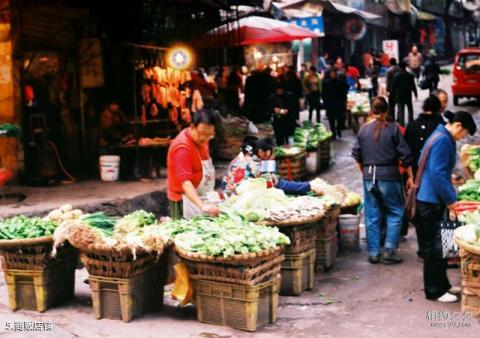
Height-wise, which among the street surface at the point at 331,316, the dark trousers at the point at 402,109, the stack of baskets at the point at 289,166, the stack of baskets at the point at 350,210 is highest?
the dark trousers at the point at 402,109

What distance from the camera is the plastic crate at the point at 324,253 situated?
351 inches

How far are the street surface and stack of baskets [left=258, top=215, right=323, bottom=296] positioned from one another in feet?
0.45

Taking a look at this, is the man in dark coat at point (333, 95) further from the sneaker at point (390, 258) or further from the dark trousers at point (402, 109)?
the sneaker at point (390, 258)

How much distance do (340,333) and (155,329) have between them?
1627mm

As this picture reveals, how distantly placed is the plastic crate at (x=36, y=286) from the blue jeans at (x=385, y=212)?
377cm

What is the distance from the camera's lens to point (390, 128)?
9.12 metres

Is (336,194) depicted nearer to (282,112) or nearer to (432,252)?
(432,252)

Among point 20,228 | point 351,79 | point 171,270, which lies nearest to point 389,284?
point 171,270

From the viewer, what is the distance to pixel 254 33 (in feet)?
61.8

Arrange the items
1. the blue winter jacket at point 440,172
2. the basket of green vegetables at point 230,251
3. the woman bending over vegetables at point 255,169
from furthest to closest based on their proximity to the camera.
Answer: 1. the woman bending over vegetables at point 255,169
2. the blue winter jacket at point 440,172
3. the basket of green vegetables at point 230,251

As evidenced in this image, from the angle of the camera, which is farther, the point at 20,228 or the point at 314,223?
the point at 314,223

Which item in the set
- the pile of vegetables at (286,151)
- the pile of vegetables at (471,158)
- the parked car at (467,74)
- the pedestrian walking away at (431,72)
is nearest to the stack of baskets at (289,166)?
the pile of vegetables at (286,151)

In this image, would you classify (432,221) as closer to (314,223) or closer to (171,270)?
(314,223)

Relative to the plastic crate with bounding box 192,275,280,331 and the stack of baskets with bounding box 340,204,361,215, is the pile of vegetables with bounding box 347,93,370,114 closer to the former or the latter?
the stack of baskets with bounding box 340,204,361,215
